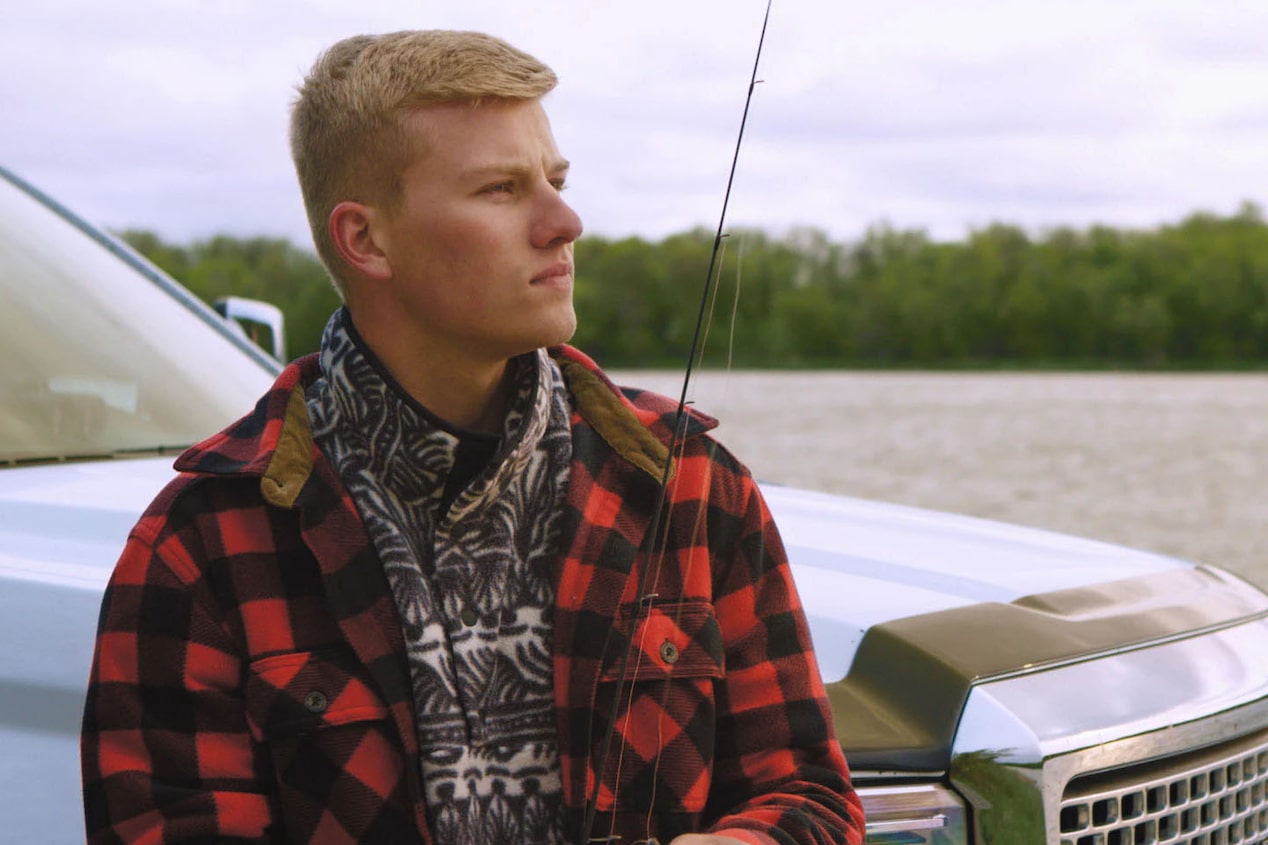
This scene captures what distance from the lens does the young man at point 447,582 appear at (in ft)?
5.49

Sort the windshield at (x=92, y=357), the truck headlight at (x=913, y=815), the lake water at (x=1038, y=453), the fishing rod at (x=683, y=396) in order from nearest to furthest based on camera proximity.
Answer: the fishing rod at (x=683, y=396) → the truck headlight at (x=913, y=815) → the windshield at (x=92, y=357) → the lake water at (x=1038, y=453)

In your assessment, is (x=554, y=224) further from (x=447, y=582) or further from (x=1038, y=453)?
(x=1038, y=453)

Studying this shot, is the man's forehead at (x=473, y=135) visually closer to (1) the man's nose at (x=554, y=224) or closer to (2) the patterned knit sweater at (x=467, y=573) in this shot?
(1) the man's nose at (x=554, y=224)

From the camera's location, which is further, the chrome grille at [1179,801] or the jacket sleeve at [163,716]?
the chrome grille at [1179,801]

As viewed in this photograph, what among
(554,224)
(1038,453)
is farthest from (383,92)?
(1038,453)

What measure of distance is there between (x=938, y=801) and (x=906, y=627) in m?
0.24

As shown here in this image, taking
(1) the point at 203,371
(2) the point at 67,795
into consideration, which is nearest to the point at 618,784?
(2) the point at 67,795

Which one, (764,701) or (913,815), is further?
(913,815)

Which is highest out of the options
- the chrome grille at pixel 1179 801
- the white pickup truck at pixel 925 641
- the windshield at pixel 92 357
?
the windshield at pixel 92 357

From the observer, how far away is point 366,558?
67.5 inches

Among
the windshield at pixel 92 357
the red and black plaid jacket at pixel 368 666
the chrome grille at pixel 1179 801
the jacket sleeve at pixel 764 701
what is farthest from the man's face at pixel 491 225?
the windshield at pixel 92 357

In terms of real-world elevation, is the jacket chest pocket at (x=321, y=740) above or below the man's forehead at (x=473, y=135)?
below

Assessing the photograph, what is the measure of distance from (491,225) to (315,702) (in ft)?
1.72

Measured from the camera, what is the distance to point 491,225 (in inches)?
67.6
